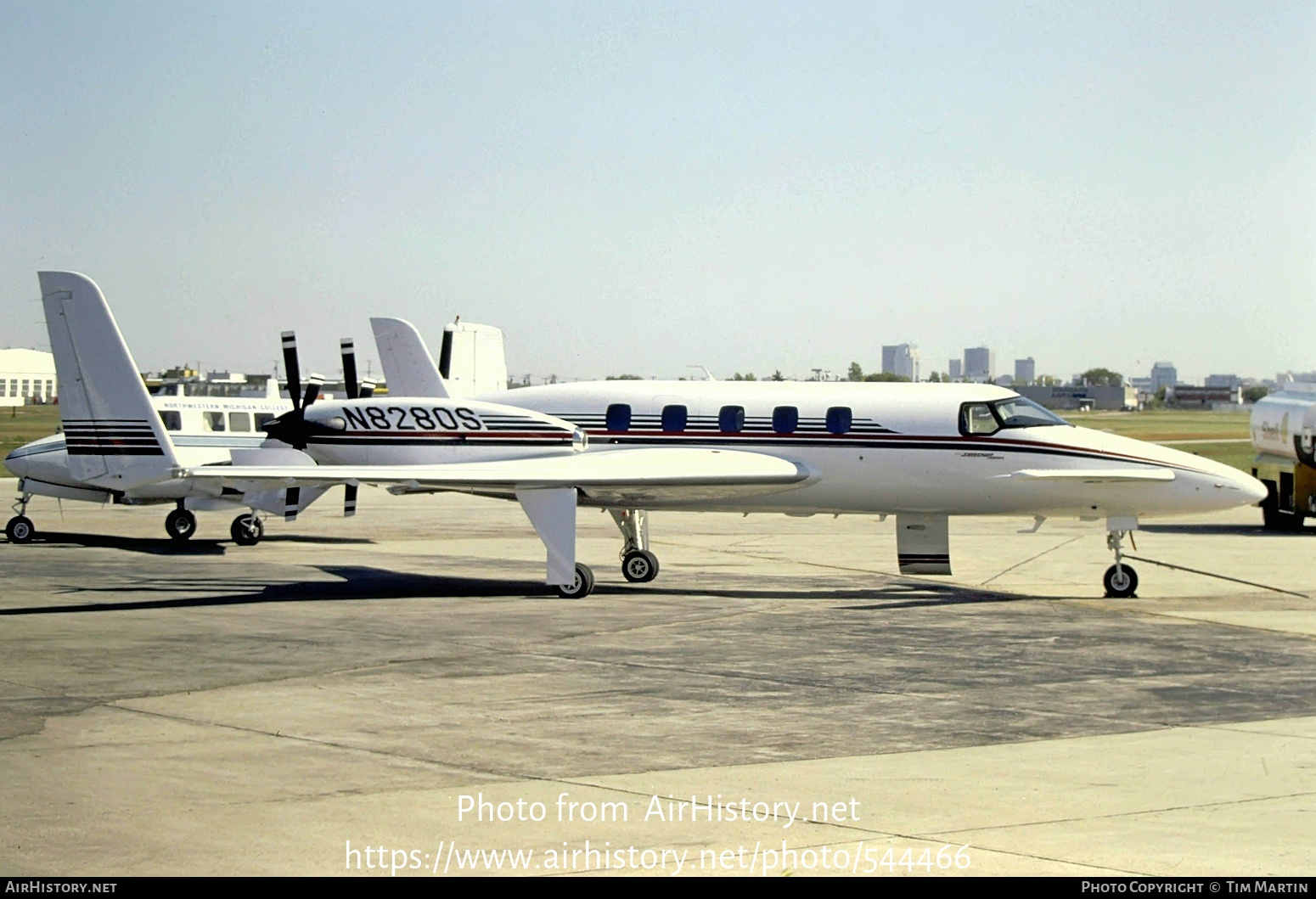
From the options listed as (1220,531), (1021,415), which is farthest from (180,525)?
(1220,531)

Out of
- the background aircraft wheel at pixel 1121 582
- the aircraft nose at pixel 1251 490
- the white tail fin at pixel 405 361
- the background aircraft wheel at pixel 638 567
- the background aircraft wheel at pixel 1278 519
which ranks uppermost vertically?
the white tail fin at pixel 405 361

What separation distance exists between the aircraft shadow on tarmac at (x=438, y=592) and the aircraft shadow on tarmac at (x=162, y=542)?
482cm

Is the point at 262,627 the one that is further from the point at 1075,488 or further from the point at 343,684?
the point at 1075,488

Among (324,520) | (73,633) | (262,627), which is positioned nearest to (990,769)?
(262,627)

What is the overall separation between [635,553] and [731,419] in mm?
2754

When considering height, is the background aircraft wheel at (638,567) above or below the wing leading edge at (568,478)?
below

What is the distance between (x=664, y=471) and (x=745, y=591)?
7.93ft

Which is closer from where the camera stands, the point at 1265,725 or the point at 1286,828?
the point at 1286,828

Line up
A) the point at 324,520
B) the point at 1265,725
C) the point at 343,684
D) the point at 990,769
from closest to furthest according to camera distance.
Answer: the point at 990,769 < the point at 1265,725 < the point at 343,684 < the point at 324,520

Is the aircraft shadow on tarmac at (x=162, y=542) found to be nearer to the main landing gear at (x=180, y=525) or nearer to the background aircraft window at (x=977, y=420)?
the main landing gear at (x=180, y=525)

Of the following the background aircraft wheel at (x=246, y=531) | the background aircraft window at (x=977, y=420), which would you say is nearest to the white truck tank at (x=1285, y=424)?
the background aircraft window at (x=977, y=420)

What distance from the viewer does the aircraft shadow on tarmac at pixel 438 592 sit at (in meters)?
19.5

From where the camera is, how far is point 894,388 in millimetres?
22016

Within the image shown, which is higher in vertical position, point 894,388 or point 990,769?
point 894,388
